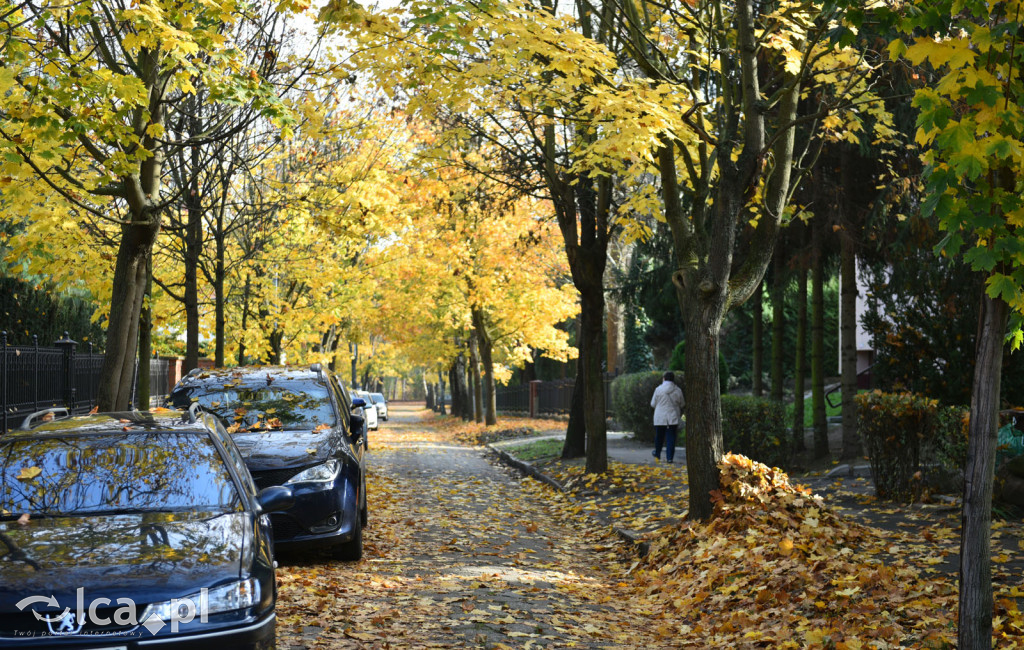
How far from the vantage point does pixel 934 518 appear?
31.1ft

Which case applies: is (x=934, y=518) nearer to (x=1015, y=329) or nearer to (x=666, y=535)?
(x=666, y=535)

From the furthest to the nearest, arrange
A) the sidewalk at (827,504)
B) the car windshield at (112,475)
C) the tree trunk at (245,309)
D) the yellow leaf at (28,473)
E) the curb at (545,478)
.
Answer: the tree trunk at (245,309) → the curb at (545,478) → the sidewalk at (827,504) → the yellow leaf at (28,473) → the car windshield at (112,475)

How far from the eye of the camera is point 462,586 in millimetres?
8195

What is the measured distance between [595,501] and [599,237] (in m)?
5.02

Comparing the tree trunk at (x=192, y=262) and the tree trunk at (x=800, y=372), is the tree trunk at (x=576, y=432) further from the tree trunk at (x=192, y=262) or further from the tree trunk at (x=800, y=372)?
the tree trunk at (x=192, y=262)

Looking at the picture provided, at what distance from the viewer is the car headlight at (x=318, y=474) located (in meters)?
8.60

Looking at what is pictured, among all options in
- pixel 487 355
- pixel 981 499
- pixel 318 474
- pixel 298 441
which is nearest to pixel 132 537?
pixel 318 474

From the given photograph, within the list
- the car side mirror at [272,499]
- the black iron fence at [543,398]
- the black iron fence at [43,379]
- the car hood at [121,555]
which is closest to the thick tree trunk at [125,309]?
the black iron fence at [43,379]

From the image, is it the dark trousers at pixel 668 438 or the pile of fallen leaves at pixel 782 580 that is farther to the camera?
the dark trousers at pixel 668 438

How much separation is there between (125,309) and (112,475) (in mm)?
5096

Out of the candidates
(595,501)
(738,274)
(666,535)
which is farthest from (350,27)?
(595,501)

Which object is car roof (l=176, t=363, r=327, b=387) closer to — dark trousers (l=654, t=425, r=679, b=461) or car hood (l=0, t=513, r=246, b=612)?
car hood (l=0, t=513, r=246, b=612)

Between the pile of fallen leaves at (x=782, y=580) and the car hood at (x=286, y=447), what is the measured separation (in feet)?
10.9

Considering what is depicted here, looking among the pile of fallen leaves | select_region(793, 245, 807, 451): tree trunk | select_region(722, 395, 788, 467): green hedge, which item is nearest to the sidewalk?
the pile of fallen leaves
